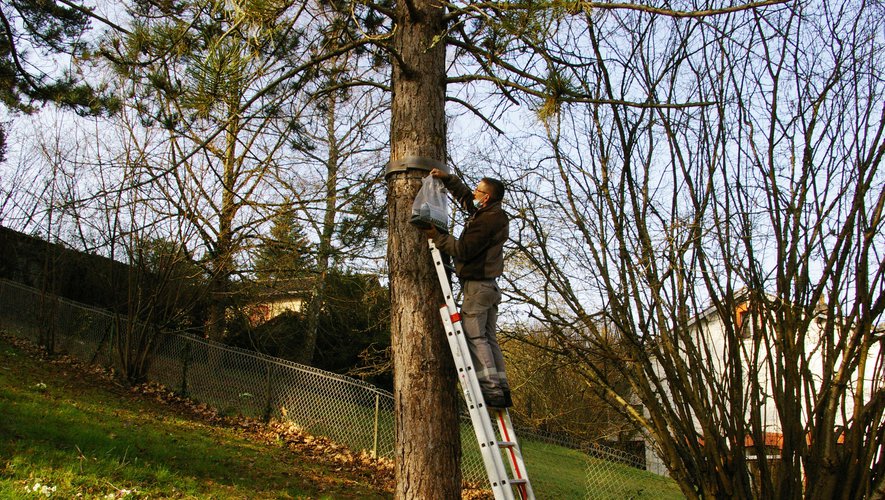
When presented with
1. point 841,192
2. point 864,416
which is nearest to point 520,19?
point 841,192

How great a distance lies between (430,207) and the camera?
14.5 ft

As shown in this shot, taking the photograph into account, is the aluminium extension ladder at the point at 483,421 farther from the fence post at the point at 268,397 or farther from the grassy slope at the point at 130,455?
the fence post at the point at 268,397

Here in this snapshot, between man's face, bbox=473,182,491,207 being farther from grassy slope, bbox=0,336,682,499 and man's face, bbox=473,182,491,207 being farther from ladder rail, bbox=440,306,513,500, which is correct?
grassy slope, bbox=0,336,682,499

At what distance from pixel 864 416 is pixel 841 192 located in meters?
1.82

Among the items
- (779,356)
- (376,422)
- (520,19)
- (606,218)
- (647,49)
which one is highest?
(647,49)

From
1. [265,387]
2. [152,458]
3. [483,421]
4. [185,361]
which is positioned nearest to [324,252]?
[265,387]

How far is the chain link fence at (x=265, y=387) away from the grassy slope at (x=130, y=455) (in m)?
0.96

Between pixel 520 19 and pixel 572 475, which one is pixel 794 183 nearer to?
pixel 520 19

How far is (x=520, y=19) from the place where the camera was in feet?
13.8

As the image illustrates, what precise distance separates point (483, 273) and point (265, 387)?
7930mm

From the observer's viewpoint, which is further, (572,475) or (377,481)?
(572,475)

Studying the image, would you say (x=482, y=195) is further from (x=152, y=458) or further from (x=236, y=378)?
(x=236, y=378)

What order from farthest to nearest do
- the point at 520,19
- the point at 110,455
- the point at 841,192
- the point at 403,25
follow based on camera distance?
1. the point at 110,455
2. the point at 841,192
3. the point at 403,25
4. the point at 520,19

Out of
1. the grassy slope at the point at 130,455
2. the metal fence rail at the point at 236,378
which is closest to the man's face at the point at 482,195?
the grassy slope at the point at 130,455
